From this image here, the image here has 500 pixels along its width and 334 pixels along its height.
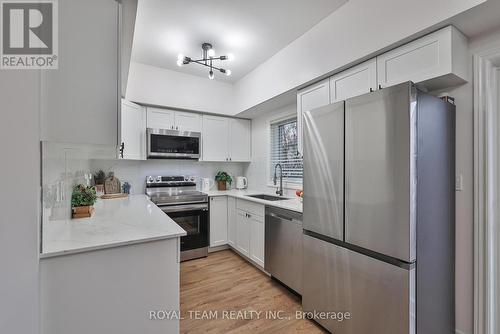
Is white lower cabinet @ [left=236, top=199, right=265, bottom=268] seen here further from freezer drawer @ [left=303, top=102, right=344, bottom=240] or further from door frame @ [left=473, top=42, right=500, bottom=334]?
door frame @ [left=473, top=42, right=500, bottom=334]

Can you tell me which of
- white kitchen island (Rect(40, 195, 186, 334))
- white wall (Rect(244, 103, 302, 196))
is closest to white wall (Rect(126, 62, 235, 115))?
white wall (Rect(244, 103, 302, 196))

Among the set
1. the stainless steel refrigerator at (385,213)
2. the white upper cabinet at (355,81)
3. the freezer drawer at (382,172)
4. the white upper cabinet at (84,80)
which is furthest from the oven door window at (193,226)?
the white upper cabinet at (355,81)

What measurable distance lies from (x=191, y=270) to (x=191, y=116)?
2.27 m

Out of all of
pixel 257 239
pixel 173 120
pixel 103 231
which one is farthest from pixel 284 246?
pixel 173 120

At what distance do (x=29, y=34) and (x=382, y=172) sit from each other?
198 centimetres

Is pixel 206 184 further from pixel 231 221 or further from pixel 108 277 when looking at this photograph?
pixel 108 277

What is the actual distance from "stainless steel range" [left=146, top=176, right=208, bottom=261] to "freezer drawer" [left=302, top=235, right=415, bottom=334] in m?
1.74

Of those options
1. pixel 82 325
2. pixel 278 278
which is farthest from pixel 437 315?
pixel 82 325

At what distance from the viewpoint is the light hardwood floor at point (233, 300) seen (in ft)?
6.18

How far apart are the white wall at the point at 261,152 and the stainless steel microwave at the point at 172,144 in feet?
3.40

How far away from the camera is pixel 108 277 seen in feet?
3.89

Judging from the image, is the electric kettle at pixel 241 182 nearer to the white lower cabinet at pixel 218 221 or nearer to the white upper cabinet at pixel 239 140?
the white upper cabinet at pixel 239 140

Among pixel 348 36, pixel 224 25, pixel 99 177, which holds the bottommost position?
pixel 99 177

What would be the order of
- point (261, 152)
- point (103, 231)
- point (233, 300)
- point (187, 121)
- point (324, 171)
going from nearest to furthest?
point (103, 231) → point (324, 171) → point (233, 300) → point (187, 121) → point (261, 152)
